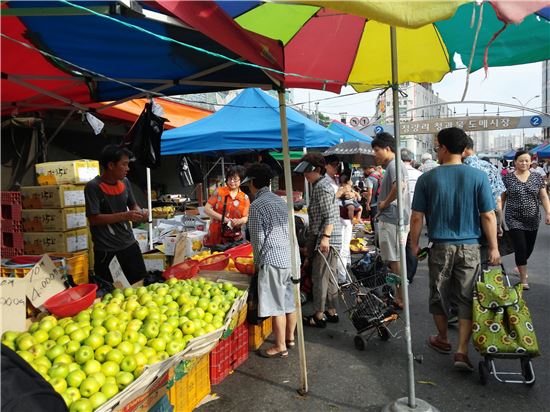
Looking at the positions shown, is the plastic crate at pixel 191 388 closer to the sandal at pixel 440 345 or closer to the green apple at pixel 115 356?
the green apple at pixel 115 356

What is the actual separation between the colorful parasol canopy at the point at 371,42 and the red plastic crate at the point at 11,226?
155 inches

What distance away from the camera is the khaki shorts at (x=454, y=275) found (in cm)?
366

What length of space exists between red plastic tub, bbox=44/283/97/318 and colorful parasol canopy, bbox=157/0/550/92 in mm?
2258

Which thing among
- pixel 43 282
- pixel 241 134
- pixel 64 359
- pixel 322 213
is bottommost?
pixel 64 359

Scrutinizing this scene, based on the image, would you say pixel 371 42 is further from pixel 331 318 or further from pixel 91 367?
pixel 91 367

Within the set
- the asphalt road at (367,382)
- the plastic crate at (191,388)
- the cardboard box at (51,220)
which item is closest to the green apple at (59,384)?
the plastic crate at (191,388)

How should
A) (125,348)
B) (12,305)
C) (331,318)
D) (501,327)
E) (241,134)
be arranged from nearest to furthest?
1. (125,348)
2. (12,305)
3. (501,327)
4. (331,318)
5. (241,134)

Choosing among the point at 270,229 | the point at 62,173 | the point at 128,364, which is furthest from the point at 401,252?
the point at 62,173

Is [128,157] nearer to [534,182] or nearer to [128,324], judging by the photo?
[128,324]

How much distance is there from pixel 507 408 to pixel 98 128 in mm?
5228

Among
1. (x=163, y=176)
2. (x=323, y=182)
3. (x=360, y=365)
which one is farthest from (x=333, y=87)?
(x=163, y=176)

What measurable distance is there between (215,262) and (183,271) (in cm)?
43

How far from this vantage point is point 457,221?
367cm

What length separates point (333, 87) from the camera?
5508mm
